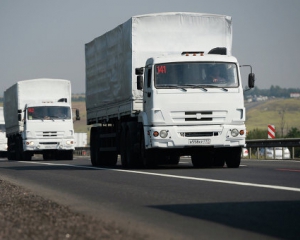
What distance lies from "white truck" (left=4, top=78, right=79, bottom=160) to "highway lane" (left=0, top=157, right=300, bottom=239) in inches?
849

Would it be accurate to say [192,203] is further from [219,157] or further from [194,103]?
[219,157]

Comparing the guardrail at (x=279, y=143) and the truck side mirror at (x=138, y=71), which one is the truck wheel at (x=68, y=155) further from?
the truck side mirror at (x=138, y=71)

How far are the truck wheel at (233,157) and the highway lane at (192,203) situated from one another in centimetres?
477

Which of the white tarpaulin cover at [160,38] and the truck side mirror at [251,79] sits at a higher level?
the white tarpaulin cover at [160,38]

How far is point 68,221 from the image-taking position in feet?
30.5

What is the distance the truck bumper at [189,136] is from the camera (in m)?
21.5

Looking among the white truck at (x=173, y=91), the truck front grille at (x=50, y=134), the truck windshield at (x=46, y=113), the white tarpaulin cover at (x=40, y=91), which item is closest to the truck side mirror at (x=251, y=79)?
the white truck at (x=173, y=91)

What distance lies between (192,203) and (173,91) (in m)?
10.2

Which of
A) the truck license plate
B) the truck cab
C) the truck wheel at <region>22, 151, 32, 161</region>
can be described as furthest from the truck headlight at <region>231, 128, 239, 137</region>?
the truck wheel at <region>22, 151, 32, 161</region>

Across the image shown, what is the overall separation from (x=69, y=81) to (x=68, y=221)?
32.8 metres

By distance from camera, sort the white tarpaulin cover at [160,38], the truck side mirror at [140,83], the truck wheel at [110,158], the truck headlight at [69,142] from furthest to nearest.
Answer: the truck headlight at [69,142] → the truck wheel at [110,158] → the white tarpaulin cover at [160,38] → the truck side mirror at [140,83]

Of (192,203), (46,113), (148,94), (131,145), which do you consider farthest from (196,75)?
(46,113)

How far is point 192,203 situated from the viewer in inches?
448

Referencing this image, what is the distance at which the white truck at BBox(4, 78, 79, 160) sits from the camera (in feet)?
129
